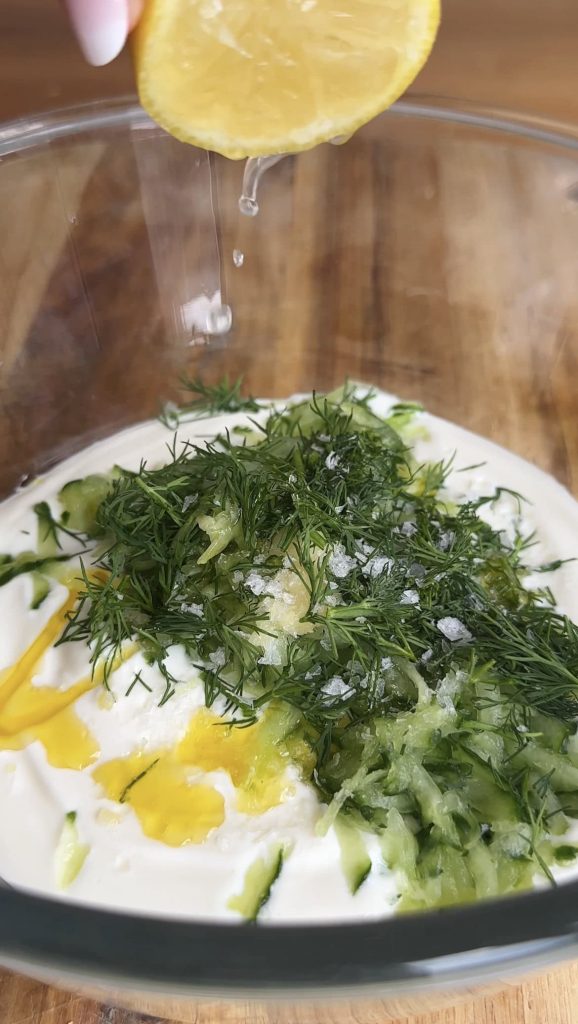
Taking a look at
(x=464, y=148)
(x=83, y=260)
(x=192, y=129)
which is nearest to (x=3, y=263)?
(x=83, y=260)

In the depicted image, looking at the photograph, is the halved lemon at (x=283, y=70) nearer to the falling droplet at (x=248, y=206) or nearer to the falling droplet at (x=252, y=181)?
the falling droplet at (x=252, y=181)

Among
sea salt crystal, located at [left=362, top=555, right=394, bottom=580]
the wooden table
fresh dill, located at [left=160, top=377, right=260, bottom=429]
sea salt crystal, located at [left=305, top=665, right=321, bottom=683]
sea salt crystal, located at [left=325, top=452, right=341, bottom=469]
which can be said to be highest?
the wooden table

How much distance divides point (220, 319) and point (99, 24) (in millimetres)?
836

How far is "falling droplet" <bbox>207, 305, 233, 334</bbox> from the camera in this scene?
1.74 metres

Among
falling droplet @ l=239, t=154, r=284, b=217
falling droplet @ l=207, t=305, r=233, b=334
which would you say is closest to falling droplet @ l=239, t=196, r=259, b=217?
falling droplet @ l=239, t=154, r=284, b=217

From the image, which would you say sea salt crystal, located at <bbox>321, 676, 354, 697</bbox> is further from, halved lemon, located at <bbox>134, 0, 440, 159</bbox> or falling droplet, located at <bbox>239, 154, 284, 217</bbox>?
falling droplet, located at <bbox>239, 154, 284, 217</bbox>

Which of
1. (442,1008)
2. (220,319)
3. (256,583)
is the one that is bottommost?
(442,1008)

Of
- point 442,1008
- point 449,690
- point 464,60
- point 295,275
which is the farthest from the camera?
point 464,60

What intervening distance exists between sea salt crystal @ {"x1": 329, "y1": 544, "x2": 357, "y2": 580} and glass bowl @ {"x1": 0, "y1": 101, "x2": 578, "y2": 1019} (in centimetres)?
65

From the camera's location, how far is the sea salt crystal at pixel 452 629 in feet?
3.59

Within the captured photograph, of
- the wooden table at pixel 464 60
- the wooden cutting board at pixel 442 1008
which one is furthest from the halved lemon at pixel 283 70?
the wooden cutting board at pixel 442 1008

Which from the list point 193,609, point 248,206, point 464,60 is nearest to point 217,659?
point 193,609

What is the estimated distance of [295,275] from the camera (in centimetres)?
176

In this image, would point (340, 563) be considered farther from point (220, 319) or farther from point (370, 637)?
point (220, 319)
